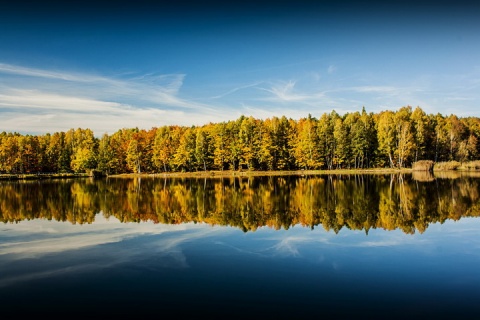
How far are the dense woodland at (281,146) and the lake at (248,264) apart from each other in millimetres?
65194

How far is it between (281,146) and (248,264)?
80.1 meters

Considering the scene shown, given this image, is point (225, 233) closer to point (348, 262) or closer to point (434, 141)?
point (348, 262)

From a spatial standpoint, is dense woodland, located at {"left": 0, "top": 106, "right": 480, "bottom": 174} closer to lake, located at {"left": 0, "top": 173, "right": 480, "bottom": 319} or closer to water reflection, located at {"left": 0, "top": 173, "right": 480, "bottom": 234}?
water reflection, located at {"left": 0, "top": 173, "right": 480, "bottom": 234}

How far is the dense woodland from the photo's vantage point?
292 ft

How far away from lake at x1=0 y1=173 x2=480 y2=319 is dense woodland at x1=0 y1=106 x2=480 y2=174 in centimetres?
6519

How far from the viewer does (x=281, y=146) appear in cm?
9200

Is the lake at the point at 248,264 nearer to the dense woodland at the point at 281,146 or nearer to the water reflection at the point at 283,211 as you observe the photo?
the water reflection at the point at 283,211

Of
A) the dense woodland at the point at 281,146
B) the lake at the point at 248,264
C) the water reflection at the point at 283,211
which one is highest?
the dense woodland at the point at 281,146

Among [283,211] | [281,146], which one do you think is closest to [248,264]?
[283,211]

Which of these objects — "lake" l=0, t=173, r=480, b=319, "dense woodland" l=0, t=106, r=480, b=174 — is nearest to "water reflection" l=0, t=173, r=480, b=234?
"lake" l=0, t=173, r=480, b=319

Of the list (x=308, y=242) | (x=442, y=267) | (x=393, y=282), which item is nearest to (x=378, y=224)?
(x=308, y=242)

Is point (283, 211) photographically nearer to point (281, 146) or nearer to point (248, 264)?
point (248, 264)

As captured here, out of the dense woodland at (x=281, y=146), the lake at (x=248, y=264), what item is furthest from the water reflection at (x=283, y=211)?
the dense woodland at (x=281, y=146)

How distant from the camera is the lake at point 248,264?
366 inches
